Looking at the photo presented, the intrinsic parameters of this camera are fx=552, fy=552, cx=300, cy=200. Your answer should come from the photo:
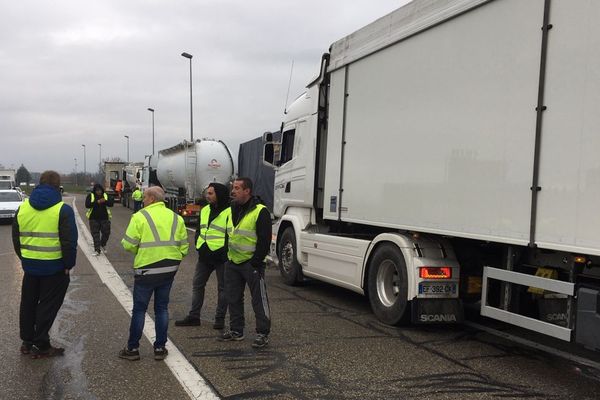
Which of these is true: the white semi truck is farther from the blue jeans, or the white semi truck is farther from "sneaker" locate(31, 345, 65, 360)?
"sneaker" locate(31, 345, 65, 360)

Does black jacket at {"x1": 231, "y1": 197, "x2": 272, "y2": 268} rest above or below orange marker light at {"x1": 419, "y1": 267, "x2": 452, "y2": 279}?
above

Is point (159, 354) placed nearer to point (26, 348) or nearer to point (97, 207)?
point (26, 348)

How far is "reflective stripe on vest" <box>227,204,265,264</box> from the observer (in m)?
5.55

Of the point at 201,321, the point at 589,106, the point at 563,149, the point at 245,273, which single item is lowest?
the point at 201,321

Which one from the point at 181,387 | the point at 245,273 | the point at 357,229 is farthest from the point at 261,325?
the point at 357,229

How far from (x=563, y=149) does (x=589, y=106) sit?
373mm

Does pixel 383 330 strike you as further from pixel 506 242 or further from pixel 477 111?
pixel 477 111

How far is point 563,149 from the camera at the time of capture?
14.0ft

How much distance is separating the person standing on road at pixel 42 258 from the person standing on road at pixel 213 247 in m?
1.47

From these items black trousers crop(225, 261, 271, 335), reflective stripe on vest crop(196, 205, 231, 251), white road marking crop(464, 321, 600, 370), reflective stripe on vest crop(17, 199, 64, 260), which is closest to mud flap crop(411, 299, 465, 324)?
white road marking crop(464, 321, 600, 370)

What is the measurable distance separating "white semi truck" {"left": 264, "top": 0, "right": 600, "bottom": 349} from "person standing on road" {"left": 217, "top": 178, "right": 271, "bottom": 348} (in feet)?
5.27

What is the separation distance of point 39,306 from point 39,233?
0.69 meters

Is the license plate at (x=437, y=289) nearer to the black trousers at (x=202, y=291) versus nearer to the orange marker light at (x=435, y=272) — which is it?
the orange marker light at (x=435, y=272)

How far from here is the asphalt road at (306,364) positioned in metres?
4.29
